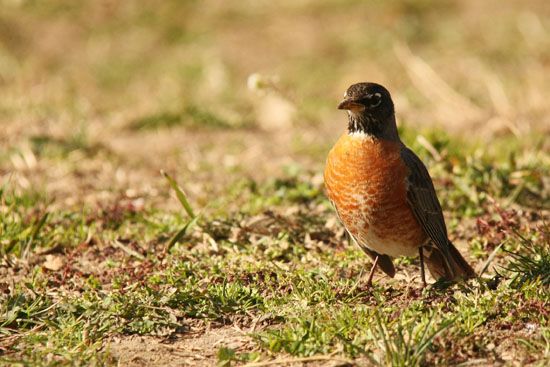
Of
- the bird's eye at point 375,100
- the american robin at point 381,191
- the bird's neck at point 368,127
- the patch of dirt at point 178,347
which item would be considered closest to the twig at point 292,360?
the patch of dirt at point 178,347

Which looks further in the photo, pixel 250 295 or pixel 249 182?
pixel 249 182

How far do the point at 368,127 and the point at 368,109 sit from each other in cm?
11

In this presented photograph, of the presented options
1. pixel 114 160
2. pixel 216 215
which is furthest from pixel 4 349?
pixel 114 160

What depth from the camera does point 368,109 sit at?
16.8 ft

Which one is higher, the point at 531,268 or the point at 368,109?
the point at 368,109

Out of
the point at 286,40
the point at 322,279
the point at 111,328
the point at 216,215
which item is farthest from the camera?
the point at 286,40

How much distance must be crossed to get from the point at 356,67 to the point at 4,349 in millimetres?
8018

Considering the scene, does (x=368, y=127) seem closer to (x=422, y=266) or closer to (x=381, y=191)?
(x=381, y=191)

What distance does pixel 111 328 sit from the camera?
4.41 meters

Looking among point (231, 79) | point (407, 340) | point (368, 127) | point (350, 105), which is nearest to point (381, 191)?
point (368, 127)

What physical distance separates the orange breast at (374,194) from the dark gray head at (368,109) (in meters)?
0.09

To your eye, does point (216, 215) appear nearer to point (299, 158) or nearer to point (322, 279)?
point (322, 279)

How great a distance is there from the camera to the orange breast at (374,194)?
4902 millimetres

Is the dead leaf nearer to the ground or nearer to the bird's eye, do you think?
the ground
